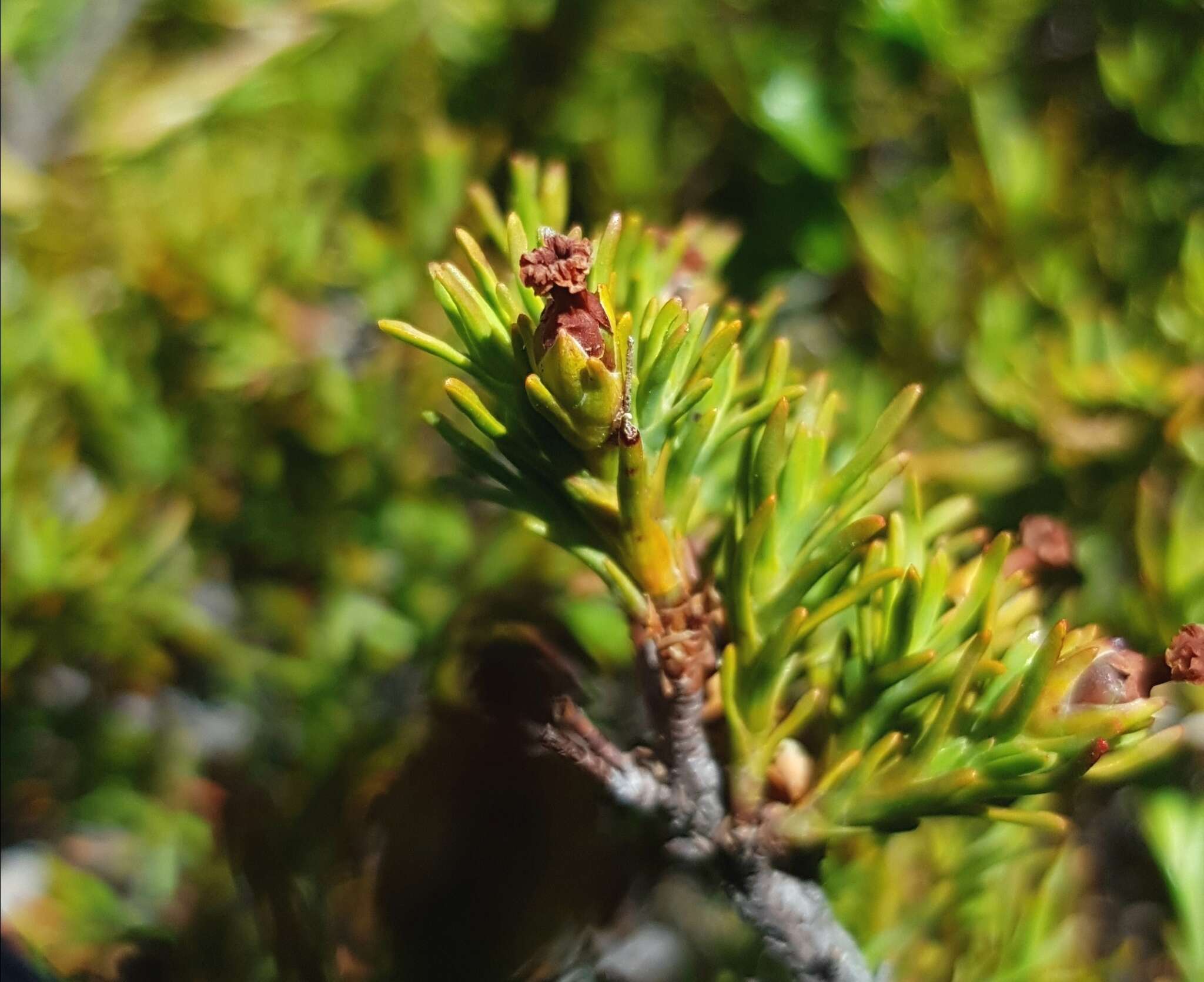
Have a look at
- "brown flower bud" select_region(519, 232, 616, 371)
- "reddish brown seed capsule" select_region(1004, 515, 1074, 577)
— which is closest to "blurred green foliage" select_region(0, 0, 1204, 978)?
"reddish brown seed capsule" select_region(1004, 515, 1074, 577)

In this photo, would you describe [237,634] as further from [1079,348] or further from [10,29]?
[1079,348]

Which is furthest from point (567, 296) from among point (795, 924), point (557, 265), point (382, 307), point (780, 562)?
point (382, 307)

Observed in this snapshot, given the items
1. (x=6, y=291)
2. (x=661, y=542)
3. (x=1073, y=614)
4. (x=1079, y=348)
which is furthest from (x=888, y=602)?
(x=6, y=291)

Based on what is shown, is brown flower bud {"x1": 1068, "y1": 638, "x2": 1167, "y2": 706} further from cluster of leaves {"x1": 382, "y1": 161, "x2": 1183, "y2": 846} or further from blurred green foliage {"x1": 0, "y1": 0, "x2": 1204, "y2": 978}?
blurred green foliage {"x1": 0, "y1": 0, "x2": 1204, "y2": 978}

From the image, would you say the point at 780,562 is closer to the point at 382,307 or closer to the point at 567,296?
the point at 567,296

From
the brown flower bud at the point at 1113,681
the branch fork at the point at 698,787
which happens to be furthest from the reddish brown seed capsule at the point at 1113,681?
the branch fork at the point at 698,787

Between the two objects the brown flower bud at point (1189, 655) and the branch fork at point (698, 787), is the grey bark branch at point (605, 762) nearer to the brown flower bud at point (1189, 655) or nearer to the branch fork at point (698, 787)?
the branch fork at point (698, 787)
